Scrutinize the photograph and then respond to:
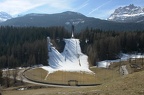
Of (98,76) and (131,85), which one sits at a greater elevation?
(131,85)

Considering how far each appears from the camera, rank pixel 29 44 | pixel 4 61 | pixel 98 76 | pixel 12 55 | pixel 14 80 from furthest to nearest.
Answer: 1. pixel 29 44
2. pixel 12 55
3. pixel 4 61
4. pixel 98 76
5. pixel 14 80

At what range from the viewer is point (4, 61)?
169 metres

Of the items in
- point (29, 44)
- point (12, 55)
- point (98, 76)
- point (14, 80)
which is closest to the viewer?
point (14, 80)

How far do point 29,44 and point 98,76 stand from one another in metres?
74.8

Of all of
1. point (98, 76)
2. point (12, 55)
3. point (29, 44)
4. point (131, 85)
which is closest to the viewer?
point (131, 85)

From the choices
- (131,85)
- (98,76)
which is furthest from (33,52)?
(131,85)

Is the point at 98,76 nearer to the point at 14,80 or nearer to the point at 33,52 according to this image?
the point at 14,80

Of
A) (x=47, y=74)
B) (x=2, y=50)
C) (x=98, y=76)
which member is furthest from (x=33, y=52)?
(x=98, y=76)

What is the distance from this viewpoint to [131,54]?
644 feet

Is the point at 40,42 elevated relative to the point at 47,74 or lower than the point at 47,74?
elevated

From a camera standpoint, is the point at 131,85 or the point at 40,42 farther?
the point at 40,42

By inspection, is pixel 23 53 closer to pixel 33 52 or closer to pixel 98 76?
pixel 33 52

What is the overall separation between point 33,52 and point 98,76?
6567cm

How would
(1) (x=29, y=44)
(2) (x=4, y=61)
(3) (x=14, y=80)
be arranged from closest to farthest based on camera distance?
(3) (x=14, y=80) → (2) (x=4, y=61) → (1) (x=29, y=44)
